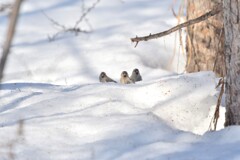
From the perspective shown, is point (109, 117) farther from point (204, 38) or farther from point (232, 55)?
point (204, 38)

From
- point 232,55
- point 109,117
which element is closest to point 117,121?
point 109,117

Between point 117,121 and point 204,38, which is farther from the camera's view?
point 204,38

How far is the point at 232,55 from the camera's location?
3.96 meters

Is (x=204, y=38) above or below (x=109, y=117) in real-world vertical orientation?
above

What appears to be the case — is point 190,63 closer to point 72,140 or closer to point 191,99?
point 191,99

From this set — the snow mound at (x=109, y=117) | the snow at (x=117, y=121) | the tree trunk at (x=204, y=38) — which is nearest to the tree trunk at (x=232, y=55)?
the snow at (x=117, y=121)

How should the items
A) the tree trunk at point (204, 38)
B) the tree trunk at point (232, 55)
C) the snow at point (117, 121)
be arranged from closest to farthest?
the snow at point (117, 121) → the tree trunk at point (232, 55) → the tree trunk at point (204, 38)

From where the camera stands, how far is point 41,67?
9633 millimetres

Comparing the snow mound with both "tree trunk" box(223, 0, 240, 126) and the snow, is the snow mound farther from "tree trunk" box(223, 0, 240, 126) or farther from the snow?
"tree trunk" box(223, 0, 240, 126)

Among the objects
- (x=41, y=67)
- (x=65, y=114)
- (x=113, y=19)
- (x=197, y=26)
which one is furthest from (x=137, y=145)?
(x=113, y=19)

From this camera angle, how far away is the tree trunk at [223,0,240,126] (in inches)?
153

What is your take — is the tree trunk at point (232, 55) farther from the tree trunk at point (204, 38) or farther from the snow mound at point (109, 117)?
the tree trunk at point (204, 38)

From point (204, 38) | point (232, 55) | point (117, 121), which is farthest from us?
point (204, 38)

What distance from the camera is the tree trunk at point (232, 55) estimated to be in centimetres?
389
